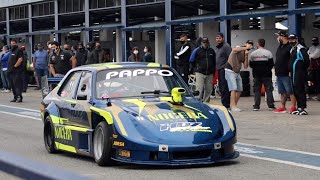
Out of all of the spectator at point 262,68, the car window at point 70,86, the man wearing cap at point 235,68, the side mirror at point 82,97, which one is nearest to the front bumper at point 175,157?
the side mirror at point 82,97

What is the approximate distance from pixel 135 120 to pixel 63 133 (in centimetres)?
181

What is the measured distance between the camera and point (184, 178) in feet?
25.9

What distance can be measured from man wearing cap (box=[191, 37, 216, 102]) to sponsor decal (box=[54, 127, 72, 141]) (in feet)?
24.2

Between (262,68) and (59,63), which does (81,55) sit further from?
(262,68)

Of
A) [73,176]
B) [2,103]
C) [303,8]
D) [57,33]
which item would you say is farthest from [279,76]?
[57,33]

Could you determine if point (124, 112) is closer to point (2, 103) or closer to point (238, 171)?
point (238, 171)

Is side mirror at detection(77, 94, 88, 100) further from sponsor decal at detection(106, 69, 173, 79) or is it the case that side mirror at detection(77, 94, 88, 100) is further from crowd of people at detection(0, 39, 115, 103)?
crowd of people at detection(0, 39, 115, 103)

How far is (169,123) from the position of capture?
337 inches

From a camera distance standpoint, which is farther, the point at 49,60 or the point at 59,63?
the point at 49,60

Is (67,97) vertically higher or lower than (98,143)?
higher

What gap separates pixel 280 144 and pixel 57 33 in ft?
77.9

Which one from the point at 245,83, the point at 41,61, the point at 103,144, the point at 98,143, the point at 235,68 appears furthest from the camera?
the point at 41,61

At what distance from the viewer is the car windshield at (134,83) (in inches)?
379

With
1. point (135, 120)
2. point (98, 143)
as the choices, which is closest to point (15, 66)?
point (98, 143)
